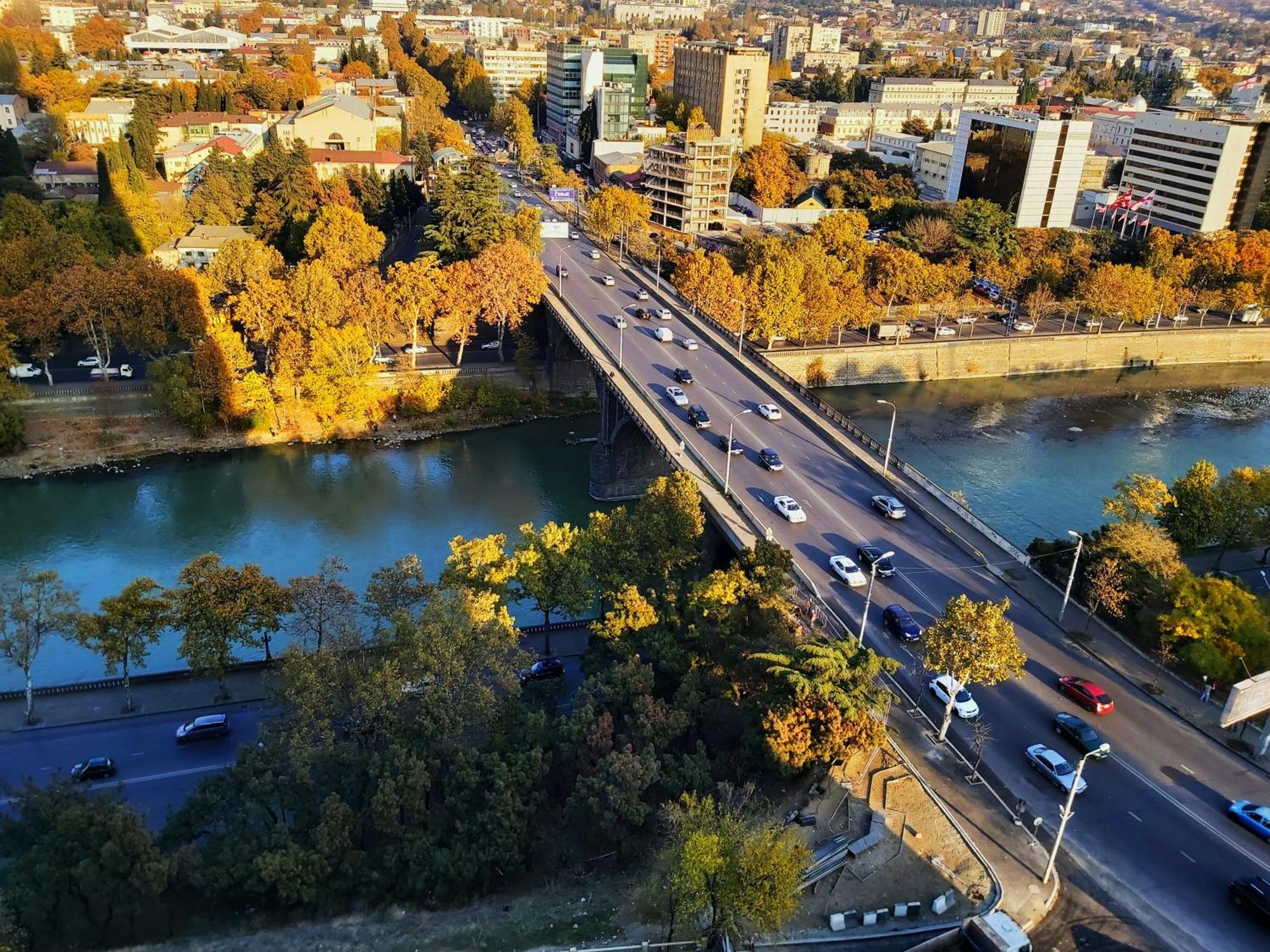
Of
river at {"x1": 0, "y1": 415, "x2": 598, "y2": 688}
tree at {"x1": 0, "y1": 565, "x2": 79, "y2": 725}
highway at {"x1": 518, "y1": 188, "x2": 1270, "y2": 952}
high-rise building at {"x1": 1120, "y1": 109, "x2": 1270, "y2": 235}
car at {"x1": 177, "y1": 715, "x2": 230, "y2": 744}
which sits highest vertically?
high-rise building at {"x1": 1120, "y1": 109, "x2": 1270, "y2": 235}

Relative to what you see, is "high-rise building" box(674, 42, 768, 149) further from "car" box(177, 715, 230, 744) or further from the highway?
"car" box(177, 715, 230, 744)

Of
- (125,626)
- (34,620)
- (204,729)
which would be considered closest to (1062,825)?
(204,729)

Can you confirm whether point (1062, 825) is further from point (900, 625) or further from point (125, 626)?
point (125, 626)

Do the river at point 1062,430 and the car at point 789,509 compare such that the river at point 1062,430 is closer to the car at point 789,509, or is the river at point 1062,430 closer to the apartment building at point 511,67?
the car at point 789,509

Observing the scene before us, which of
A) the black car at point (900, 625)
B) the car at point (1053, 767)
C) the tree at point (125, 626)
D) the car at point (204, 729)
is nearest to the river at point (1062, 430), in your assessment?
the black car at point (900, 625)

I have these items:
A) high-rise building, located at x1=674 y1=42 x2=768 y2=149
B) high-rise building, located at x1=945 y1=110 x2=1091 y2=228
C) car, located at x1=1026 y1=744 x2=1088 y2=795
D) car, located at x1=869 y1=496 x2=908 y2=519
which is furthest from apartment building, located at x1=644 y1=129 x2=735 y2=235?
car, located at x1=1026 y1=744 x2=1088 y2=795

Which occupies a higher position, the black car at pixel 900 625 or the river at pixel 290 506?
the black car at pixel 900 625

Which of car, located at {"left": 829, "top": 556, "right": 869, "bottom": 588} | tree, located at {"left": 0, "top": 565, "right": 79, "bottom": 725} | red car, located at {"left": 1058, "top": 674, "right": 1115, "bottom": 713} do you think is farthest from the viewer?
car, located at {"left": 829, "top": 556, "right": 869, "bottom": 588}
